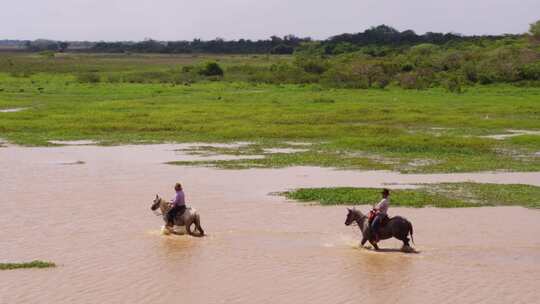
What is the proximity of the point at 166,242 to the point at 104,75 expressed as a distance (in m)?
65.6

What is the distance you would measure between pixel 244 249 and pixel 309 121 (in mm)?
25638

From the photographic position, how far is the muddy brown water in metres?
13.0

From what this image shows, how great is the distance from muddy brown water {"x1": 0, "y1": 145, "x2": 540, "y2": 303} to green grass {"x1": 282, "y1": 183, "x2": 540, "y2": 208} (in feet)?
1.96

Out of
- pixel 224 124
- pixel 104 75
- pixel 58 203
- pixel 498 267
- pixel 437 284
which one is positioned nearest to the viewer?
pixel 437 284

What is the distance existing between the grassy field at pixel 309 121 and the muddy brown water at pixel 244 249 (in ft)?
15.0

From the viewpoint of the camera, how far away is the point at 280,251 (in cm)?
1555

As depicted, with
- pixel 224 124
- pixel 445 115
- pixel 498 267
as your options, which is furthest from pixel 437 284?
pixel 445 115

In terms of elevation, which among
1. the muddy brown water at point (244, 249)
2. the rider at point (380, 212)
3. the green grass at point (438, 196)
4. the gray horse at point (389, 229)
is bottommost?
the muddy brown water at point (244, 249)

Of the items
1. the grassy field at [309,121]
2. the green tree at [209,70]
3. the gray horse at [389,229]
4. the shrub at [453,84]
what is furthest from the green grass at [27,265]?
the green tree at [209,70]

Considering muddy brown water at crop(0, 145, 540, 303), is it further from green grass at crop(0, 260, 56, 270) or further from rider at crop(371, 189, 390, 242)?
rider at crop(371, 189, 390, 242)

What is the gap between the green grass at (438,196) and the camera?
20.3 metres

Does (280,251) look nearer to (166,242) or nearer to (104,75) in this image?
(166,242)

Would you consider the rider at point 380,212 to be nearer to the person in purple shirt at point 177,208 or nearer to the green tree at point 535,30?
the person in purple shirt at point 177,208

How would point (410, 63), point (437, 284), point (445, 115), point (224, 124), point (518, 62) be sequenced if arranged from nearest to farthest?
point (437, 284)
point (224, 124)
point (445, 115)
point (518, 62)
point (410, 63)
